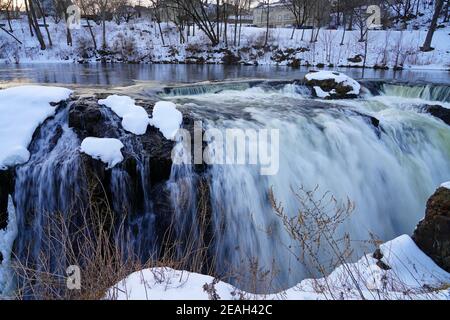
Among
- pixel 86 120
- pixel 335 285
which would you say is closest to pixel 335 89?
pixel 86 120

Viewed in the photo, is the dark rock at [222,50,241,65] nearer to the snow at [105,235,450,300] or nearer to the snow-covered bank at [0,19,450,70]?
the snow-covered bank at [0,19,450,70]

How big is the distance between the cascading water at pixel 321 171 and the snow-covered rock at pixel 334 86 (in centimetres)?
143

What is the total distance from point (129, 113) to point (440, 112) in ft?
30.5

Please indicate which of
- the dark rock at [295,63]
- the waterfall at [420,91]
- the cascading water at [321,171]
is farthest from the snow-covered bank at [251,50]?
the cascading water at [321,171]

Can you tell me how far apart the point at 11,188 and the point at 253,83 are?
→ 981 cm

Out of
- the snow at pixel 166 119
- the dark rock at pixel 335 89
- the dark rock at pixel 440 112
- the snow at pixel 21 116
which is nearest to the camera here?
the snow at pixel 21 116

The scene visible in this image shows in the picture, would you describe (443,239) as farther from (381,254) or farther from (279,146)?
(279,146)

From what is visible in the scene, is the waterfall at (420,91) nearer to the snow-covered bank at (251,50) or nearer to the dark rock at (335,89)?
the dark rock at (335,89)

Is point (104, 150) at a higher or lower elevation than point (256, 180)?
higher

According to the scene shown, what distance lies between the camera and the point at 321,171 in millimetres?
7734

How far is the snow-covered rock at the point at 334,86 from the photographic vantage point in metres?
12.7

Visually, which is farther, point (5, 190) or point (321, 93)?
point (321, 93)

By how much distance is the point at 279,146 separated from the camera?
7.93 meters

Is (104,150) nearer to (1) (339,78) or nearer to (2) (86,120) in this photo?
(2) (86,120)
